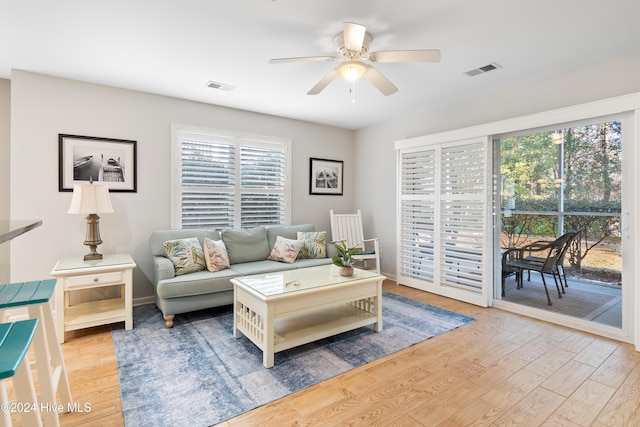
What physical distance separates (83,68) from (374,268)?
4366 mm

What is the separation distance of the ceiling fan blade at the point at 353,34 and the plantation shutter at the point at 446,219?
7.34ft

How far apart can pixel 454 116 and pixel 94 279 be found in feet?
14.1

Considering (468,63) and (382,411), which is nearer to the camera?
(382,411)

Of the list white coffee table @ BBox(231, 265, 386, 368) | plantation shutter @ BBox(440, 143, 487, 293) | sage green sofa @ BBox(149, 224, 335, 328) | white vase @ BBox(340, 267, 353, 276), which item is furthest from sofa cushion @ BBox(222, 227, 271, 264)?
plantation shutter @ BBox(440, 143, 487, 293)

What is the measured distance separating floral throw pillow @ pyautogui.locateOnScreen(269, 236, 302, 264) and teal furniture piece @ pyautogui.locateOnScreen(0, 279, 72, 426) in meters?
2.45

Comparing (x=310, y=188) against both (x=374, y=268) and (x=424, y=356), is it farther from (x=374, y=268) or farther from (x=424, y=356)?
(x=424, y=356)

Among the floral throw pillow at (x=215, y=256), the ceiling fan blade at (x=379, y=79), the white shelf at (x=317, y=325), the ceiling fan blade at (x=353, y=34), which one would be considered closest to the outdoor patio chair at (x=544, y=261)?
the white shelf at (x=317, y=325)

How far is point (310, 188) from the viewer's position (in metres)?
5.14

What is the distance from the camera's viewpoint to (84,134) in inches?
136

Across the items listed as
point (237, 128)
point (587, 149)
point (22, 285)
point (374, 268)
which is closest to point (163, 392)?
point (22, 285)

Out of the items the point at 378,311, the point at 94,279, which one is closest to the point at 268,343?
the point at 378,311

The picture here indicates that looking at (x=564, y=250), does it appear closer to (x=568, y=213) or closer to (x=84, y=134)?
(x=568, y=213)

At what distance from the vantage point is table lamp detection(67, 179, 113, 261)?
3.01m

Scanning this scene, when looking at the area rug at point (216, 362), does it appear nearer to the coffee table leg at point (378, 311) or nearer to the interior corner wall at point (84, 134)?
the coffee table leg at point (378, 311)
